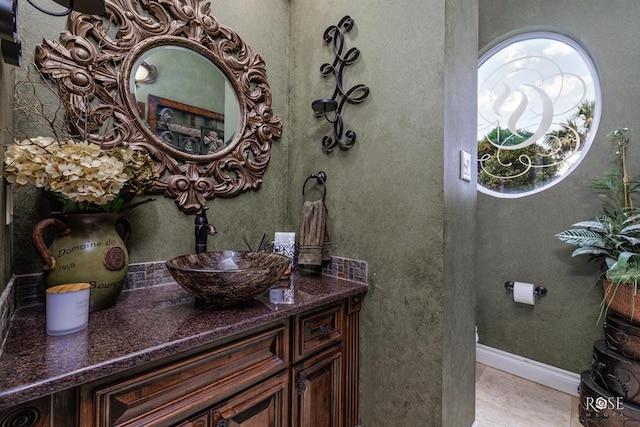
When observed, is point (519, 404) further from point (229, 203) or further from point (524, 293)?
point (229, 203)

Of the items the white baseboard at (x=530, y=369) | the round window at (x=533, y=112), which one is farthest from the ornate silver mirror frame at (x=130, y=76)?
the white baseboard at (x=530, y=369)

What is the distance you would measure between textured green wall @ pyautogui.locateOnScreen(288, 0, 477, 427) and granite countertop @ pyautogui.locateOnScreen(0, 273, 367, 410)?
14.2 inches

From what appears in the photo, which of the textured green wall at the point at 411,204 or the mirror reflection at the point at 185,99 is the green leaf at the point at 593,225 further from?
the mirror reflection at the point at 185,99

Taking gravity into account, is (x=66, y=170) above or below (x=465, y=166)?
below

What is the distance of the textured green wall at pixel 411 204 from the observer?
1132mm

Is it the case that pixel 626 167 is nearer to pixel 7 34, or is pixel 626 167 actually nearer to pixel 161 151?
pixel 161 151

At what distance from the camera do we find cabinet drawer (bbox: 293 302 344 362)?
1.05 metres

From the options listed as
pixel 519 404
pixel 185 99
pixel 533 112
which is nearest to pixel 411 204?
pixel 185 99

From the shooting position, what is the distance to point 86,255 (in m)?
0.87

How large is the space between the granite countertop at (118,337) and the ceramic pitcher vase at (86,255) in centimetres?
9

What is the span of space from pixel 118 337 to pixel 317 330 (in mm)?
682

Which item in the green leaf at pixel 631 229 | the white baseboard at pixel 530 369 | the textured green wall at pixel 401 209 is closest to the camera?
the textured green wall at pixel 401 209

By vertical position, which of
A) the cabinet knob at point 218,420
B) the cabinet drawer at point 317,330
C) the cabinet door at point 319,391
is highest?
the cabinet drawer at point 317,330

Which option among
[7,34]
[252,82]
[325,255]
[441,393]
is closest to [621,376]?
[441,393]
